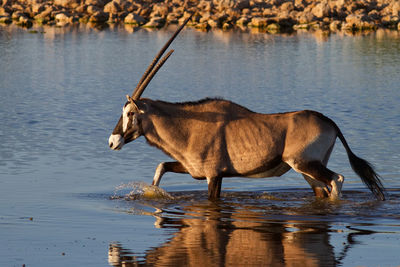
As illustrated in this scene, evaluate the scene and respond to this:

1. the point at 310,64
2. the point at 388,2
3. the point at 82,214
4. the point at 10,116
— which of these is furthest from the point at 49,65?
the point at 388,2

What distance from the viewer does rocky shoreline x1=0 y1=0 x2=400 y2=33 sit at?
4625 cm

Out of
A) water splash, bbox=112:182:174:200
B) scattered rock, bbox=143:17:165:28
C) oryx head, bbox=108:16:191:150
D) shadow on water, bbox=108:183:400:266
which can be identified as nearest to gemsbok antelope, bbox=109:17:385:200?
oryx head, bbox=108:16:191:150

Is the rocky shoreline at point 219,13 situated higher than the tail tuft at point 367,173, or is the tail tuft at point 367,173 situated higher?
the tail tuft at point 367,173

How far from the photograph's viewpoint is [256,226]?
989 cm

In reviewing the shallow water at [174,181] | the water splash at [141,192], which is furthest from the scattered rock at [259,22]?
the water splash at [141,192]

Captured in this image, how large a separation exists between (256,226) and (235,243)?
1.01 m

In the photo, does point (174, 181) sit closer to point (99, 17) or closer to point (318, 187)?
point (318, 187)

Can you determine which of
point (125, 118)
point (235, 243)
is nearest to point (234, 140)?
point (125, 118)

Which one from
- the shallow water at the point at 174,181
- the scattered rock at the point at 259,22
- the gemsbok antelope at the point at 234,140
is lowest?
the scattered rock at the point at 259,22

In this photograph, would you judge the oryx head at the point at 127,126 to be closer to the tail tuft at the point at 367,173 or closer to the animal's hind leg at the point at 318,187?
the animal's hind leg at the point at 318,187

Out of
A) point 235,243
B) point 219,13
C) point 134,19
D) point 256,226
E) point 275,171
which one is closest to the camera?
point 235,243

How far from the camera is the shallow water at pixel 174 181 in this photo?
867cm

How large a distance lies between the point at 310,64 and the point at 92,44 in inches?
401

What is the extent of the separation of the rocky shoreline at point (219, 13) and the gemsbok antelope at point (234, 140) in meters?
34.0
